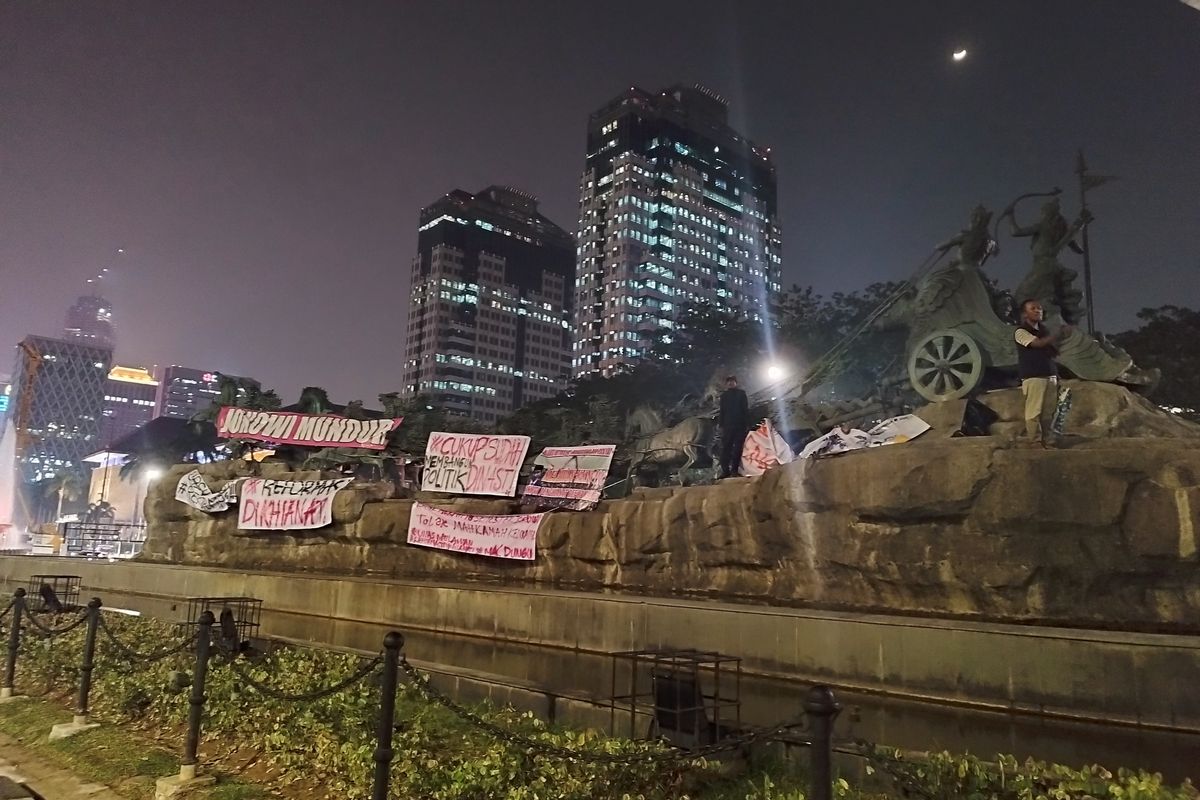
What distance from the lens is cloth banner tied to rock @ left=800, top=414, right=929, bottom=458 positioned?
39.3 feet

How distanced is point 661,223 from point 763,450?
117 m

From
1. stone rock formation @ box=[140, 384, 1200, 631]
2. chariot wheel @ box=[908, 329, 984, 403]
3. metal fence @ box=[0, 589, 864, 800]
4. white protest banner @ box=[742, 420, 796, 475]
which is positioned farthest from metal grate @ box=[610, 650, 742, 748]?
chariot wheel @ box=[908, 329, 984, 403]

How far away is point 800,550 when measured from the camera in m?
11.5

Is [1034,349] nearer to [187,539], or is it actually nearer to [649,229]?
[187,539]

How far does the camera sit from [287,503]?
19.7 metres

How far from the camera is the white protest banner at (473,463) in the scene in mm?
16766

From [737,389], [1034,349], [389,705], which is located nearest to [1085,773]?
[389,705]

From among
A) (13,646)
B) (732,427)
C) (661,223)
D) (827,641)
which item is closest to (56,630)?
(13,646)

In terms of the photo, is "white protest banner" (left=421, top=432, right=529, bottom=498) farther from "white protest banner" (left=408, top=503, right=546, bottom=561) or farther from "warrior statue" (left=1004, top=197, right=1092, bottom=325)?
"warrior statue" (left=1004, top=197, right=1092, bottom=325)

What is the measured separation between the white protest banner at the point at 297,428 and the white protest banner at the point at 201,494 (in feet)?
4.99

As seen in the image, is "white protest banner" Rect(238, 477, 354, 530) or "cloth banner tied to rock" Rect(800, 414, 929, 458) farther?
"white protest banner" Rect(238, 477, 354, 530)

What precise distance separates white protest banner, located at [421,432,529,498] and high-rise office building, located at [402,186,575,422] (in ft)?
366

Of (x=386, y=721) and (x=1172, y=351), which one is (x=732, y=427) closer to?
(x=386, y=721)

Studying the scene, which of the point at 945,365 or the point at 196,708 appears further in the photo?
the point at 945,365
